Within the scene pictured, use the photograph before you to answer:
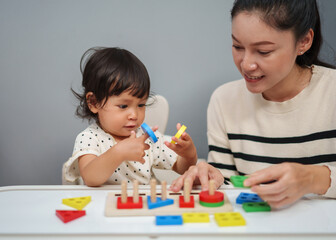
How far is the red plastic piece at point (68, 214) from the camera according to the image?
24.0 inches

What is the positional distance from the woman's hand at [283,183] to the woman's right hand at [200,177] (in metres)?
0.15

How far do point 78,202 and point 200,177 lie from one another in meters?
0.29

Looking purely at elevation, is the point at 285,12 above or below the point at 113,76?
above

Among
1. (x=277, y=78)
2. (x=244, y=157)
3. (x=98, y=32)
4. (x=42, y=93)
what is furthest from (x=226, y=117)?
(x=42, y=93)

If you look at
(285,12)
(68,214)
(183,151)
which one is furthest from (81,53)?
(68,214)

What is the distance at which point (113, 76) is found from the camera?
0.98m

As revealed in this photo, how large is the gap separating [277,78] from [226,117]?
9.8 inches

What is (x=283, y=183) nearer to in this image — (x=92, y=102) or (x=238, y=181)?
(x=238, y=181)

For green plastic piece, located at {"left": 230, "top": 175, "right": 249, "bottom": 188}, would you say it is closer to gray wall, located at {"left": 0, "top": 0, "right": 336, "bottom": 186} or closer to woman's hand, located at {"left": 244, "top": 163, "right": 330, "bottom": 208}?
woman's hand, located at {"left": 244, "top": 163, "right": 330, "bottom": 208}

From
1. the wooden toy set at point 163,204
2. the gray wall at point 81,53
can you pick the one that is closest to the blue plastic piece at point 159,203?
the wooden toy set at point 163,204

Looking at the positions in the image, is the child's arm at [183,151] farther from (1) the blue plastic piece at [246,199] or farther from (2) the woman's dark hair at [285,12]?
(2) the woman's dark hair at [285,12]

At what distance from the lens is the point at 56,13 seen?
1.60 meters

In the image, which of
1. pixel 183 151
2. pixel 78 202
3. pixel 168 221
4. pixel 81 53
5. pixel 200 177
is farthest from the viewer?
pixel 81 53

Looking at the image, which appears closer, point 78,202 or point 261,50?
point 78,202
